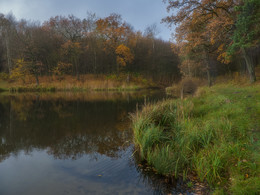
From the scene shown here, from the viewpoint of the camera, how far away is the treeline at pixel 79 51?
32438 millimetres

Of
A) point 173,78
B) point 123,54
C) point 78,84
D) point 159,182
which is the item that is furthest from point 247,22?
point 173,78

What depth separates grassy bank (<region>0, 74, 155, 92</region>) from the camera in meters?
30.6

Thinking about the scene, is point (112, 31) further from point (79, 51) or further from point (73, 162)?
point (73, 162)

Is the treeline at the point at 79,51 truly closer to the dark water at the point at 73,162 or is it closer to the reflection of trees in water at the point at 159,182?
the dark water at the point at 73,162

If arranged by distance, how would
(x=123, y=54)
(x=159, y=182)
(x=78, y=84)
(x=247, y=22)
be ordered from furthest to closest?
(x=123, y=54), (x=78, y=84), (x=247, y=22), (x=159, y=182)

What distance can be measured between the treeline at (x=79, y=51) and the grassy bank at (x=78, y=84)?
1.26 m

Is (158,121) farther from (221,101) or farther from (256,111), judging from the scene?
(221,101)

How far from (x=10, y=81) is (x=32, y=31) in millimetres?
9636

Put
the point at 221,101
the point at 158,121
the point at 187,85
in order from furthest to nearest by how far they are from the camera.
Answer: the point at 187,85 < the point at 221,101 < the point at 158,121

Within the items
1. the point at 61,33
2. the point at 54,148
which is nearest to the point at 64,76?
the point at 61,33

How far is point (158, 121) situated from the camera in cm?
688

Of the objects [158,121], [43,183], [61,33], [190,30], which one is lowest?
[43,183]

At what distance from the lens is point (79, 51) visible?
108 feet

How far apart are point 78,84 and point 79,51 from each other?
20.1 feet
